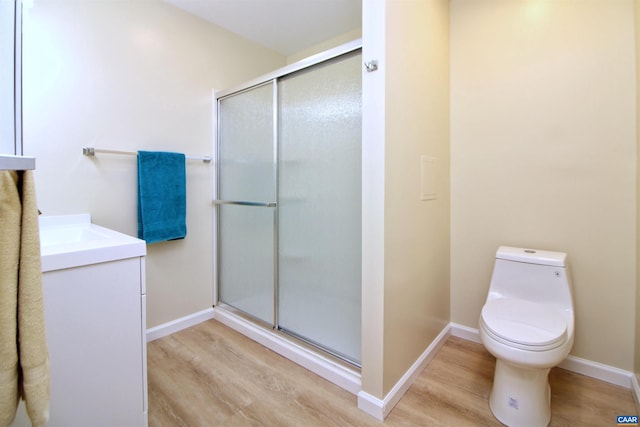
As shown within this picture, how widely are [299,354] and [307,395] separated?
290 mm

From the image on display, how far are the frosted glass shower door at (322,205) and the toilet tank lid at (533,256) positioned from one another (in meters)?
0.90

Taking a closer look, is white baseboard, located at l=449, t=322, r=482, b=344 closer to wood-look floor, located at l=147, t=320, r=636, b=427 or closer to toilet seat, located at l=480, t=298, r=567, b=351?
wood-look floor, located at l=147, t=320, r=636, b=427

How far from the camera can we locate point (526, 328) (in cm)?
135

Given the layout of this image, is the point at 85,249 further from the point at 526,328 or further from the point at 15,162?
the point at 526,328

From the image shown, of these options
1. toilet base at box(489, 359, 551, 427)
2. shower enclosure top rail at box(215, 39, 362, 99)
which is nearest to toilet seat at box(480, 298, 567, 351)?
toilet base at box(489, 359, 551, 427)

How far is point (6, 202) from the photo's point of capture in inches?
18.4

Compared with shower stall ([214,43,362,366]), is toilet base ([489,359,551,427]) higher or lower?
lower

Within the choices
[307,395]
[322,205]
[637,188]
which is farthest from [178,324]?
[637,188]

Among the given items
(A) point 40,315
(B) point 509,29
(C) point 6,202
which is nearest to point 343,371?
(A) point 40,315

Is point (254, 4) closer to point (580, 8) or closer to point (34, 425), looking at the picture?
point (580, 8)

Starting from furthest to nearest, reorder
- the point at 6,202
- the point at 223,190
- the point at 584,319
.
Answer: the point at 223,190 → the point at 584,319 → the point at 6,202

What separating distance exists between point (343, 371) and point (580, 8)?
2364 millimetres

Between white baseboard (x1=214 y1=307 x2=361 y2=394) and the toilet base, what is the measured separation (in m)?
0.68

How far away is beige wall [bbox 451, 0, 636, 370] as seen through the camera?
1573 mm
